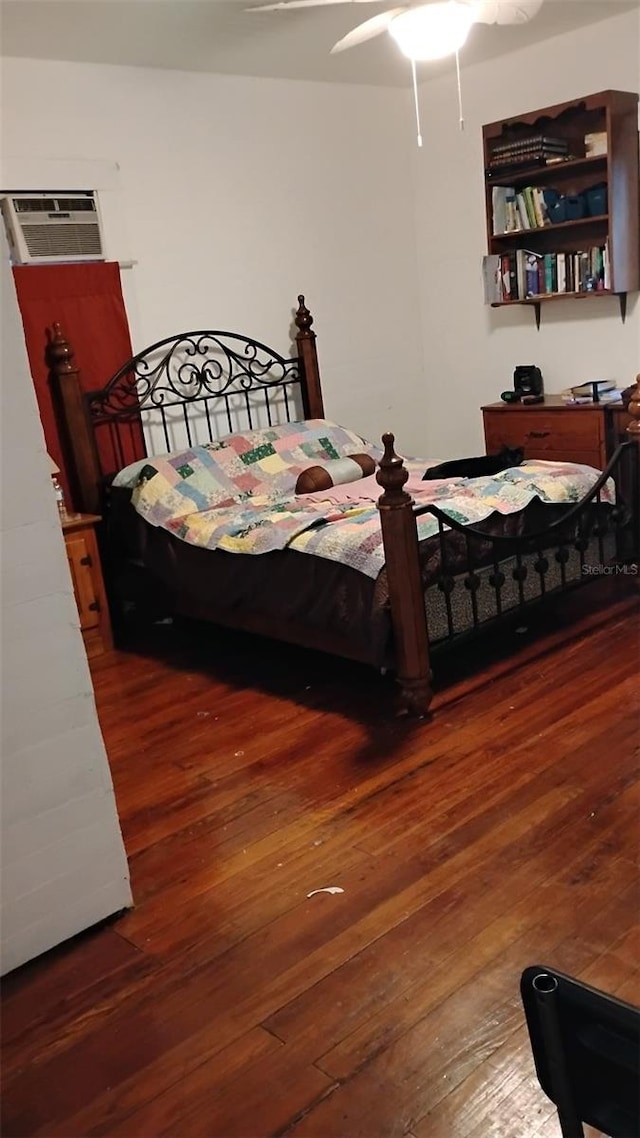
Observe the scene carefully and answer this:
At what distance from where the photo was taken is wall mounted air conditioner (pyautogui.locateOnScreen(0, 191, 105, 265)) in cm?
371

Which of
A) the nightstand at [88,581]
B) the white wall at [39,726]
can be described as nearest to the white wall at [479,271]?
the nightstand at [88,581]

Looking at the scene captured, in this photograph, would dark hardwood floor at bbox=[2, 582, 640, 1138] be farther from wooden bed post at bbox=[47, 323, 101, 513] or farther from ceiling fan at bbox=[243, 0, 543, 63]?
ceiling fan at bbox=[243, 0, 543, 63]

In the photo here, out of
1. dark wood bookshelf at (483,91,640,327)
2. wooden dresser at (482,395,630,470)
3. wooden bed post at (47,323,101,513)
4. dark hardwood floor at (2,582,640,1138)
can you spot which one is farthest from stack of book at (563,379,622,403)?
wooden bed post at (47,323,101,513)

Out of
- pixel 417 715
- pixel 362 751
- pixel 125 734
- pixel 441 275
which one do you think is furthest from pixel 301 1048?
pixel 441 275

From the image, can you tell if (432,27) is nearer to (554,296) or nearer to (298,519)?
(298,519)

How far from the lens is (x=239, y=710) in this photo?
321 centimetres

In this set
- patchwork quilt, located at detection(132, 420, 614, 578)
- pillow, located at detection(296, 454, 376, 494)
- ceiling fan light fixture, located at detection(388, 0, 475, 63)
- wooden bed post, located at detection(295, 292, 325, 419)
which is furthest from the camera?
wooden bed post, located at detection(295, 292, 325, 419)

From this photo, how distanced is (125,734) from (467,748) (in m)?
1.18

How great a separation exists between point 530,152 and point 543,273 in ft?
1.85

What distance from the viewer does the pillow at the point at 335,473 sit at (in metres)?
3.99

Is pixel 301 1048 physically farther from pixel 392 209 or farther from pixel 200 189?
pixel 392 209


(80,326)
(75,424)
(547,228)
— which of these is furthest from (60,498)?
(547,228)

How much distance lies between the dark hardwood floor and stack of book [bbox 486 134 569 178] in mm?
2519

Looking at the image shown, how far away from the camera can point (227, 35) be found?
370 cm
